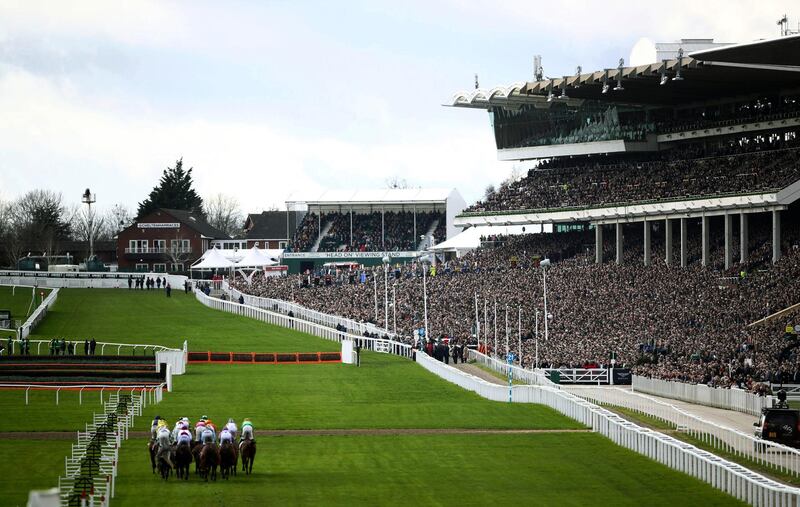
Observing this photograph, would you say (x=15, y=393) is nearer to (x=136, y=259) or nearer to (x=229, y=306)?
(x=229, y=306)

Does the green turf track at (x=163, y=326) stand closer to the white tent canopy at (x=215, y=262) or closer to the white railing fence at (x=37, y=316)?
the white railing fence at (x=37, y=316)

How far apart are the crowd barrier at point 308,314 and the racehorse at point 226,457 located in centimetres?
3896

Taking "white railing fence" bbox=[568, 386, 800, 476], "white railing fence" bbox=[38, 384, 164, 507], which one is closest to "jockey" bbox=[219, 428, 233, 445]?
"white railing fence" bbox=[38, 384, 164, 507]

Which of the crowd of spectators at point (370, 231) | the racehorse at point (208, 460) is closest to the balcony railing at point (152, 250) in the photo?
the crowd of spectators at point (370, 231)

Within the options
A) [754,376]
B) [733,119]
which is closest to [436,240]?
[733,119]

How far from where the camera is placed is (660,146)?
84438 millimetres

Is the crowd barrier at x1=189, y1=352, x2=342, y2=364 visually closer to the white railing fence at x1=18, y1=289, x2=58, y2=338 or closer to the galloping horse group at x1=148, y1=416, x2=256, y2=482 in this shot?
the white railing fence at x1=18, y1=289, x2=58, y2=338

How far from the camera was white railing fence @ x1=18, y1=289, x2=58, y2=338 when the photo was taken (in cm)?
6707

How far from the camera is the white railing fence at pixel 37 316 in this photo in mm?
67069

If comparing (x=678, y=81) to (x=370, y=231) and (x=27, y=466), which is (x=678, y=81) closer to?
(x=370, y=231)

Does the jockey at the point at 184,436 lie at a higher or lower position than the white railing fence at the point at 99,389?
higher

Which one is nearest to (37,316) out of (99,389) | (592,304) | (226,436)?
(99,389)

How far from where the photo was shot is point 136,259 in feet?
411

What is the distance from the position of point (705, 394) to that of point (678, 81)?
29.3 meters
